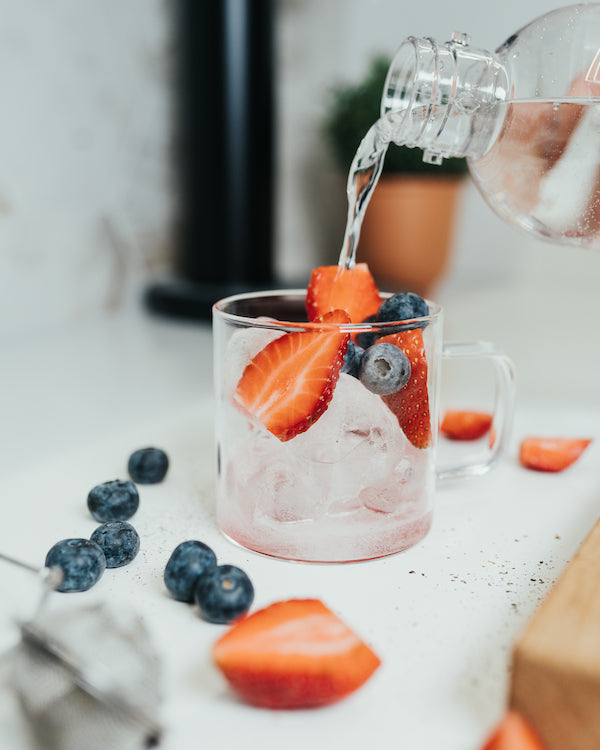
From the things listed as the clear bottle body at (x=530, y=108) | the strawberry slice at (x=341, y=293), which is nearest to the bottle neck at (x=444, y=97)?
the clear bottle body at (x=530, y=108)

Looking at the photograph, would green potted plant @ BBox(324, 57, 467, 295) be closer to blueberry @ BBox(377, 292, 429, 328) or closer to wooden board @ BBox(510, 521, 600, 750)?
blueberry @ BBox(377, 292, 429, 328)

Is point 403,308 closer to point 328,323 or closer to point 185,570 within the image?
point 328,323

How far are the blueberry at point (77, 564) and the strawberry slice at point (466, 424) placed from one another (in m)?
0.46

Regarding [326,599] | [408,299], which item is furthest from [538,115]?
[326,599]

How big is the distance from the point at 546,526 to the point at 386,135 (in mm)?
361

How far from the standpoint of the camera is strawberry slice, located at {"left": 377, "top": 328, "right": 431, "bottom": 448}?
566 mm

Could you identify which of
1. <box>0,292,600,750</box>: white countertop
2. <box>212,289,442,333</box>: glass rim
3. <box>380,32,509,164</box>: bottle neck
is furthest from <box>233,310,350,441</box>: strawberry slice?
<box>380,32,509,164</box>: bottle neck

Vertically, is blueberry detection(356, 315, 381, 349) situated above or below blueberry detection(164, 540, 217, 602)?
above

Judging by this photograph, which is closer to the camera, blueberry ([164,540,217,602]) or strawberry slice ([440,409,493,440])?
blueberry ([164,540,217,602])

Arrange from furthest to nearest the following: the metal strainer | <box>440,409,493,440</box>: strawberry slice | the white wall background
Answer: the white wall background
<box>440,409,493,440</box>: strawberry slice
the metal strainer

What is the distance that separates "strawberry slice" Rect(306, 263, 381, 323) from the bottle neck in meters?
0.12

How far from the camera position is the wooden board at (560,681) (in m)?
0.38

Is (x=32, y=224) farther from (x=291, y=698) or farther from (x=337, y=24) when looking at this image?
(x=291, y=698)

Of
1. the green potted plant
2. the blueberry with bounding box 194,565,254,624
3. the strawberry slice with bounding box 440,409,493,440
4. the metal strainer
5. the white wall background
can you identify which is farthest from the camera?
the green potted plant
